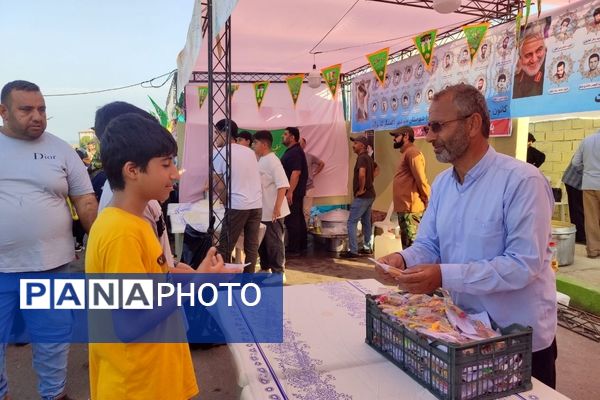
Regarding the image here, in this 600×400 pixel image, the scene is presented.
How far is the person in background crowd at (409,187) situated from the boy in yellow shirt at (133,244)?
13.8ft

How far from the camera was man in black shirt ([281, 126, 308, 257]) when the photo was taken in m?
6.23

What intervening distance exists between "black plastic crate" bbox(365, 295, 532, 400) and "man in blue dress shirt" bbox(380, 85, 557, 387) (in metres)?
0.21

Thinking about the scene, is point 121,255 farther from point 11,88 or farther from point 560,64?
point 560,64

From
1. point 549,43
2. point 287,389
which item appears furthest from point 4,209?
point 549,43

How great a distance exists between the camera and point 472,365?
1.22 m

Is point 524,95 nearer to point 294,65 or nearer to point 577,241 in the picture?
point 577,241

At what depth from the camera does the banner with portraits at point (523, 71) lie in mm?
3715

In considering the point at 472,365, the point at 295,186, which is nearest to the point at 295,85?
the point at 295,186

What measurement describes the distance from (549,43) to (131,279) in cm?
428

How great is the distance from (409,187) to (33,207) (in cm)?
407

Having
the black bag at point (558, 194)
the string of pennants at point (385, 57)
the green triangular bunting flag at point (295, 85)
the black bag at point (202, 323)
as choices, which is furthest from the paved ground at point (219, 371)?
the green triangular bunting flag at point (295, 85)

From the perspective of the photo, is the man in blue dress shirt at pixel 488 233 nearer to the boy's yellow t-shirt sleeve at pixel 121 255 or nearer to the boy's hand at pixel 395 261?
the boy's hand at pixel 395 261

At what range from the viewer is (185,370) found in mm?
1514

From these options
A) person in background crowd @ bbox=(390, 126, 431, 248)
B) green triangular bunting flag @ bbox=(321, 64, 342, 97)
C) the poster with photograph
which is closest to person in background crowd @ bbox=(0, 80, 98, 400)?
person in background crowd @ bbox=(390, 126, 431, 248)
